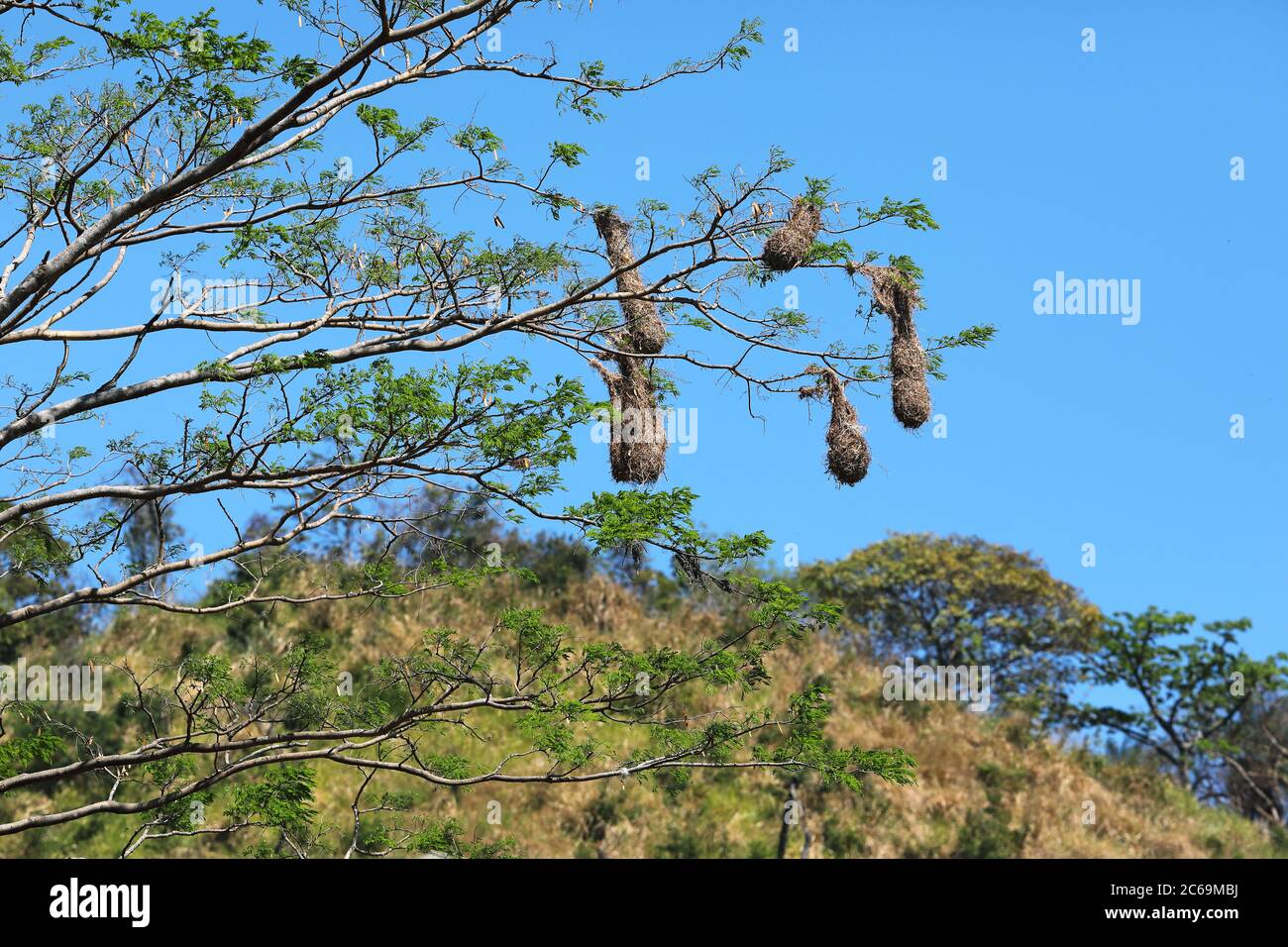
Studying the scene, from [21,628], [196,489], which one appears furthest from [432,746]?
[196,489]

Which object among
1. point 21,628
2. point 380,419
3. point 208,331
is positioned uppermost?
point 208,331

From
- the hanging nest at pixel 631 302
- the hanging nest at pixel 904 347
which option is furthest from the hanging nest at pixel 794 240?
the hanging nest at pixel 631 302

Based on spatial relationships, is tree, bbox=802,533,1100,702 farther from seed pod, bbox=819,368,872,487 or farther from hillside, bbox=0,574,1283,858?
seed pod, bbox=819,368,872,487

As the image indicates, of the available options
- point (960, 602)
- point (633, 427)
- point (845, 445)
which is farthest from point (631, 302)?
point (960, 602)

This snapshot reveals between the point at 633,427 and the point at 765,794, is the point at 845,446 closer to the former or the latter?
the point at 633,427

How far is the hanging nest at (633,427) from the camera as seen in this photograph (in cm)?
1037

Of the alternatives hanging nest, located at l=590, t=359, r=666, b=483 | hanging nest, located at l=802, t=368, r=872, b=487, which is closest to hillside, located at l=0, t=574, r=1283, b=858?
hanging nest, located at l=590, t=359, r=666, b=483

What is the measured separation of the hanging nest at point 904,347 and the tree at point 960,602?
82.5 feet

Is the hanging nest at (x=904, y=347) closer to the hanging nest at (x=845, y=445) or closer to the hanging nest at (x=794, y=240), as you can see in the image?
the hanging nest at (x=845, y=445)
